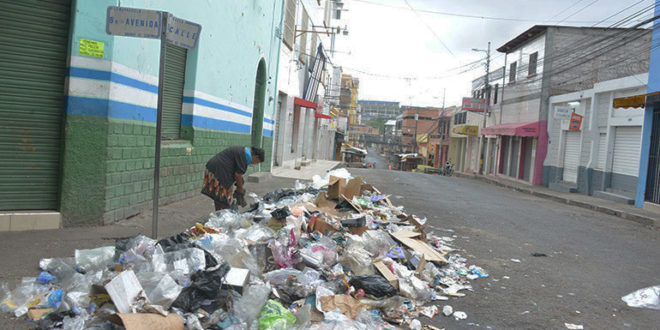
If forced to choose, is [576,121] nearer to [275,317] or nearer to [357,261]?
[357,261]

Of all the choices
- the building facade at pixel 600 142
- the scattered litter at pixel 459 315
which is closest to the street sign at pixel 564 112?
the building facade at pixel 600 142

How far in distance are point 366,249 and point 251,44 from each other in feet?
27.1

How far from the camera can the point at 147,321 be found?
9.94ft

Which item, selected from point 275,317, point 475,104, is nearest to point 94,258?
point 275,317

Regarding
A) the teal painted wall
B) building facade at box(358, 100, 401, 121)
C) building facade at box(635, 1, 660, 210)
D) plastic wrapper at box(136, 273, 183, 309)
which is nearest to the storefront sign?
building facade at box(635, 1, 660, 210)

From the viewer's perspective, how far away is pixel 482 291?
4949 mm

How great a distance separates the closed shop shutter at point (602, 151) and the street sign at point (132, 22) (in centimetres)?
1920

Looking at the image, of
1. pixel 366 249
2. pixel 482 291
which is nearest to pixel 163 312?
pixel 366 249

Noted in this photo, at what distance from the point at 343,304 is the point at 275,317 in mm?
611

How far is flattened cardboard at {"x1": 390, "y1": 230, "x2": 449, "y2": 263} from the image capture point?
5.52m

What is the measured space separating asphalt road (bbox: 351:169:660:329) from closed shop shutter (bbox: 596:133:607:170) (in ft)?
27.8

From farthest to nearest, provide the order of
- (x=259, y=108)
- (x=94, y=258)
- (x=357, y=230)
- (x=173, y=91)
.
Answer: (x=259, y=108) < (x=173, y=91) < (x=357, y=230) < (x=94, y=258)

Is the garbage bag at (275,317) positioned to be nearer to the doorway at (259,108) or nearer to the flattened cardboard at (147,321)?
the flattened cardboard at (147,321)

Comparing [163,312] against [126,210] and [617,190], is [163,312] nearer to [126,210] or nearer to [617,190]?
[126,210]
